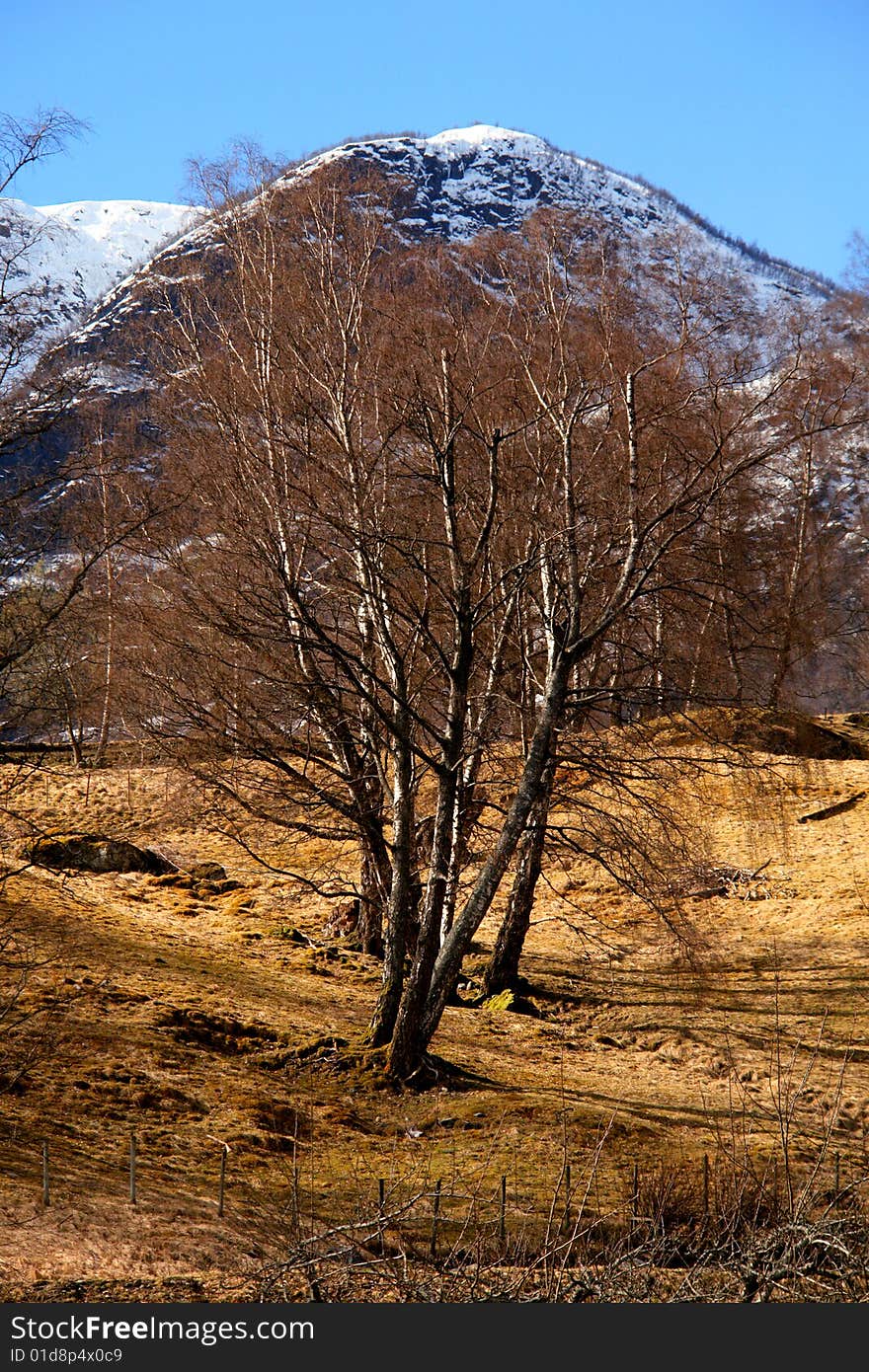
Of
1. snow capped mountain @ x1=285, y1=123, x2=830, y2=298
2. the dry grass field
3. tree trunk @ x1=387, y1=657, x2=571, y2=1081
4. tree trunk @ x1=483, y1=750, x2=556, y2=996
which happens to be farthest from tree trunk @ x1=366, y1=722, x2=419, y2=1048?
snow capped mountain @ x1=285, y1=123, x2=830, y2=298

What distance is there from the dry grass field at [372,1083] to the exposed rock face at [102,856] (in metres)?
0.35

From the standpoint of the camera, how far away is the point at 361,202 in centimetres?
1298

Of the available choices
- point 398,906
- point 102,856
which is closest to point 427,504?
point 398,906

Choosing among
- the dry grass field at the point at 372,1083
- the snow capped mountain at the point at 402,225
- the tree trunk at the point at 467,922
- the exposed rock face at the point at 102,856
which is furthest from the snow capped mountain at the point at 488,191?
the exposed rock face at the point at 102,856

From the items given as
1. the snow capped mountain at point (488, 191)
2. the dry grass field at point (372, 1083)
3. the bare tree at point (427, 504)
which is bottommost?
the dry grass field at point (372, 1083)

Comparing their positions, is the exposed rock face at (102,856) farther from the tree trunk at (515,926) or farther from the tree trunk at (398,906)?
the tree trunk at (398,906)

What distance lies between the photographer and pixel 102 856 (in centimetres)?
1739

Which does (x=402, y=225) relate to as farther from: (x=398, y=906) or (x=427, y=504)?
(x=398, y=906)

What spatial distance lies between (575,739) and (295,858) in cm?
1003

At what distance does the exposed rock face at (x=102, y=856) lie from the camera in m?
16.6

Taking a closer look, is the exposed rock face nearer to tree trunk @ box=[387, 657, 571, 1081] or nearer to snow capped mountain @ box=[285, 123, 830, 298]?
tree trunk @ box=[387, 657, 571, 1081]

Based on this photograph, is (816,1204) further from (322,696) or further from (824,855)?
(824,855)

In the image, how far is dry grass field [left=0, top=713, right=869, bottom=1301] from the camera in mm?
6191

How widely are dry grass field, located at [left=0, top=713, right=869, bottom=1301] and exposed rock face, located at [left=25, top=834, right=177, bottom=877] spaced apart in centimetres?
35
